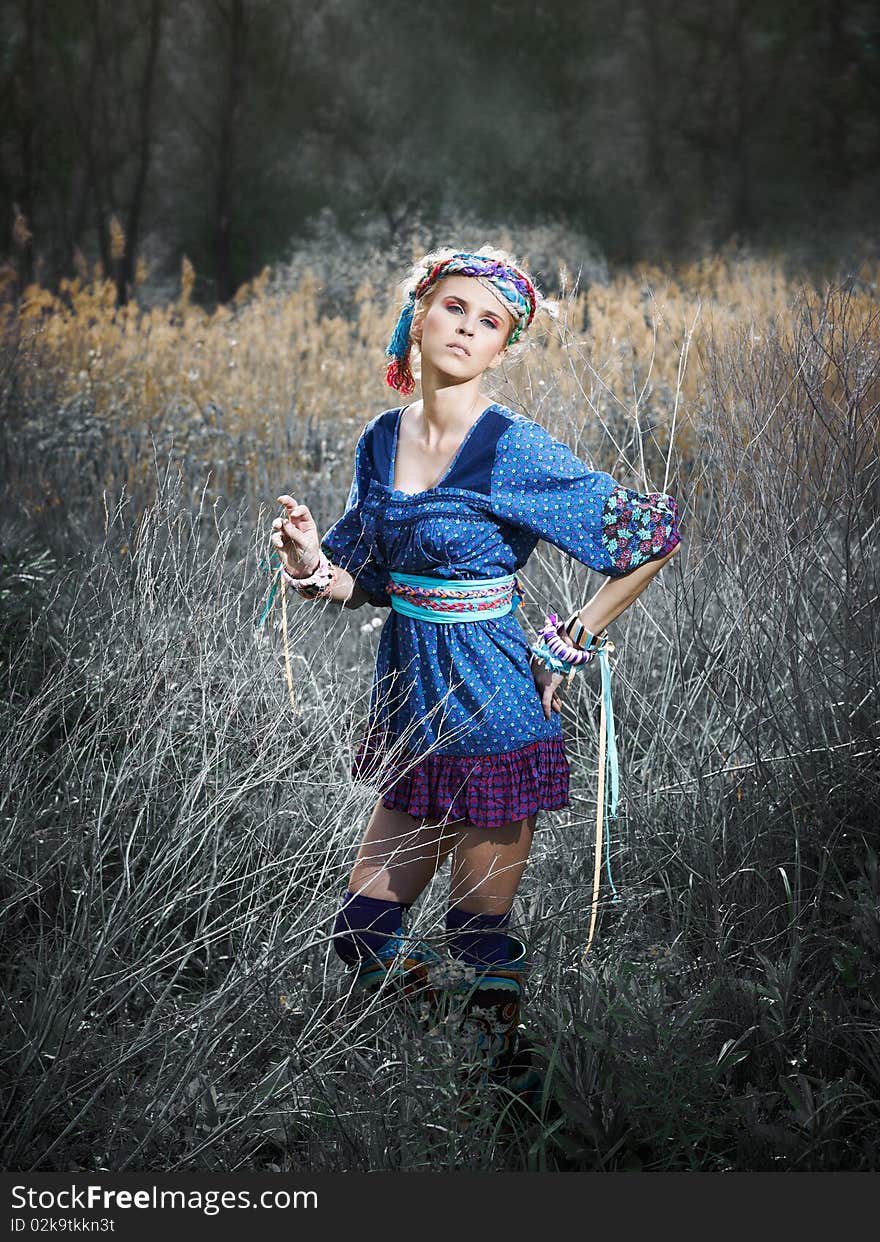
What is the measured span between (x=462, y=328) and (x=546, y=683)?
587 mm

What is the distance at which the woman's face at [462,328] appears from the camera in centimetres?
186

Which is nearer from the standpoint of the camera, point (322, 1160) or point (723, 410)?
point (322, 1160)

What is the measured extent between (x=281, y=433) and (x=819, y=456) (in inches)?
117

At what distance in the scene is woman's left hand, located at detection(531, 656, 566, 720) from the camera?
1926mm

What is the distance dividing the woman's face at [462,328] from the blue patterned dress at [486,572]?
93mm

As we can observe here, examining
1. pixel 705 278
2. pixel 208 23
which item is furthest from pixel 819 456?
pixel 208 23

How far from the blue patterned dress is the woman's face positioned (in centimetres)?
9

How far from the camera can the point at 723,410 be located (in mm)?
2758

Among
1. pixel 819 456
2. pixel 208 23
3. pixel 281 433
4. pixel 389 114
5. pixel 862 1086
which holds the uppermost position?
pixel 208 23

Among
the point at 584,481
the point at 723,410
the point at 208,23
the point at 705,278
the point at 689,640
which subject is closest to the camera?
the point at 584,481

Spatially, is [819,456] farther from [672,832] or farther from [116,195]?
[116,195]

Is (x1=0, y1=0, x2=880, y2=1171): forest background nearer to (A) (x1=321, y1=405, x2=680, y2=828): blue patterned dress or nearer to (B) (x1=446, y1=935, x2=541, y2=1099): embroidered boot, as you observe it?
(B) (x1=446, y1=935, x2=541, y2=1099): embroidered boot

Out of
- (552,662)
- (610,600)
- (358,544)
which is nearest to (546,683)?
(552,662)

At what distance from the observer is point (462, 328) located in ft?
6.14
